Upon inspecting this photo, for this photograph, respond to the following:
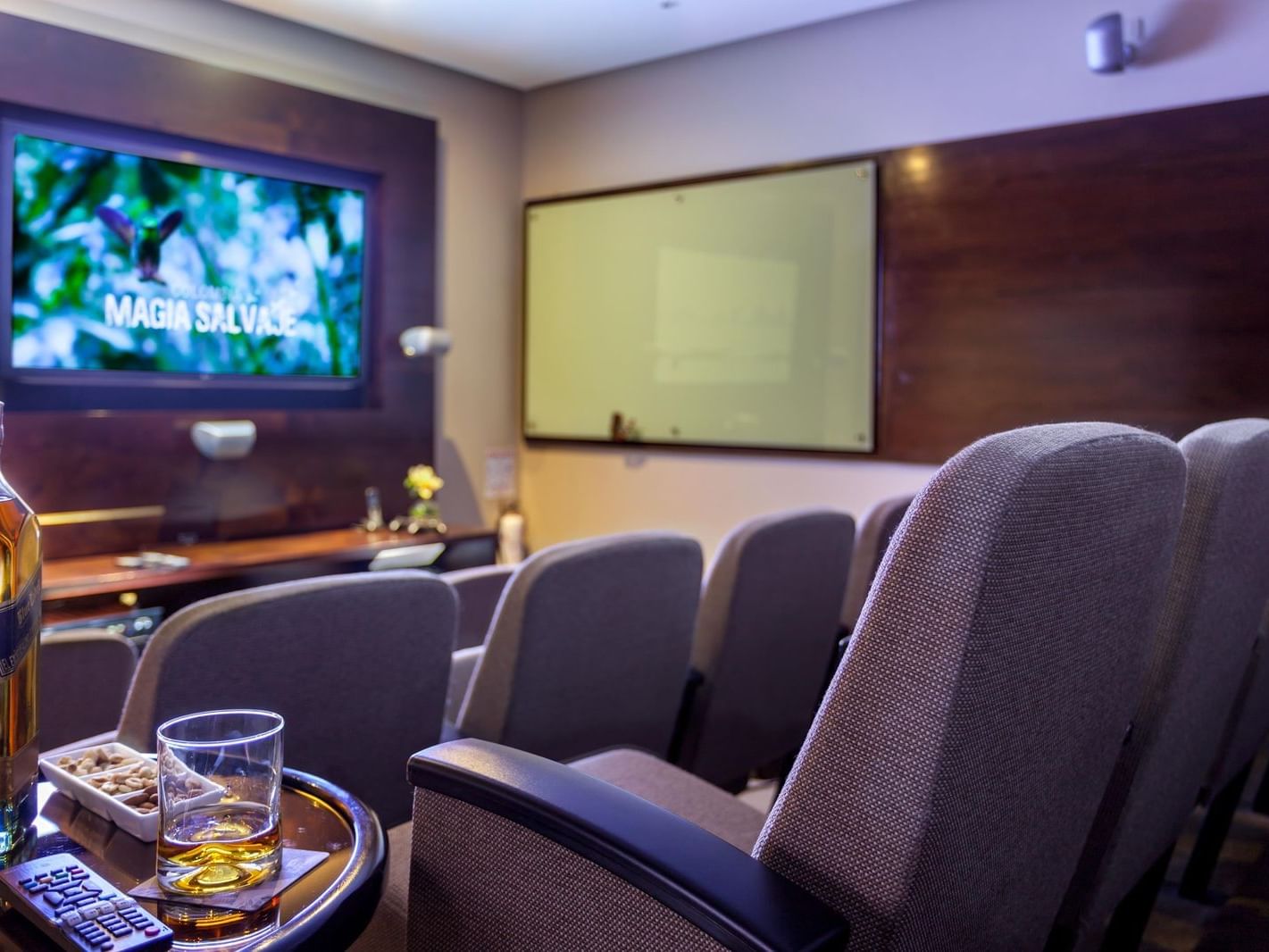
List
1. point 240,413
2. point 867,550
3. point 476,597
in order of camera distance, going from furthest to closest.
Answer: point 240,413, point 476,597, point 867,550

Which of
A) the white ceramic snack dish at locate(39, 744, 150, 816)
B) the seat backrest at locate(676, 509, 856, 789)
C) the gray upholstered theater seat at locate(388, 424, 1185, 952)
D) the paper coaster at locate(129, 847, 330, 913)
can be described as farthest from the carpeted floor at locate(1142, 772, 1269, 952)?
the white ceramic snack dish at locate(39, 744, 150, 816)

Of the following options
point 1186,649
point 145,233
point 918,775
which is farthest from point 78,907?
point 145,233

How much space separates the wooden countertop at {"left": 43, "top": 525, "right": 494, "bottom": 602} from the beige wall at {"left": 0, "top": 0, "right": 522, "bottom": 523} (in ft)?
1.90

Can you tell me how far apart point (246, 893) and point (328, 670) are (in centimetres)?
57

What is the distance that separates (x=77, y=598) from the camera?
3062 mm

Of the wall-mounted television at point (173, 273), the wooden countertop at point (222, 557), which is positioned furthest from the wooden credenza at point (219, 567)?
the wall-mounted television at point (173, 273)

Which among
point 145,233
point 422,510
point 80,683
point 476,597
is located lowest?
point 80,683

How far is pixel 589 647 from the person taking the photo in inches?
75.6

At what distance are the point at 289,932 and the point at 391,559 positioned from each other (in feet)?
10.4

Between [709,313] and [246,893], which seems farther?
[709,313]

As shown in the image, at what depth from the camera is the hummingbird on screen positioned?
3.55 meters

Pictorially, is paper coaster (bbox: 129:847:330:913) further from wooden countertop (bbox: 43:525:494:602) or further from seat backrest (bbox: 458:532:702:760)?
wooden countertop (bbox: 43:525:494:602)

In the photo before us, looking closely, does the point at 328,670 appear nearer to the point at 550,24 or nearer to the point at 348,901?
the point at 348,901

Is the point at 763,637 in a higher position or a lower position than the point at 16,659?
lower
